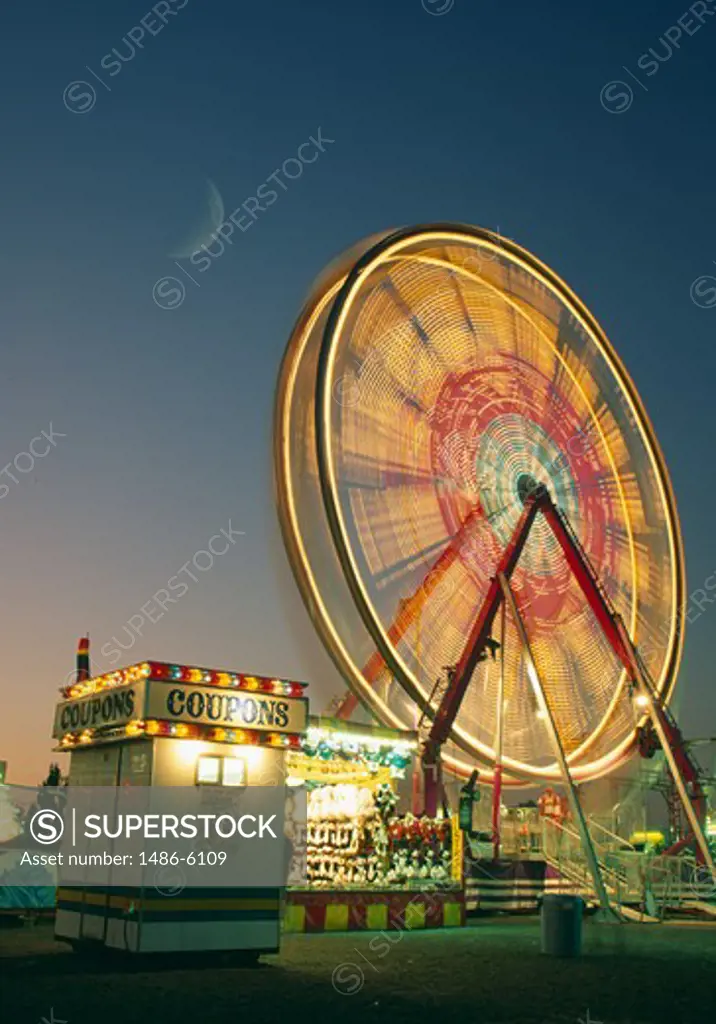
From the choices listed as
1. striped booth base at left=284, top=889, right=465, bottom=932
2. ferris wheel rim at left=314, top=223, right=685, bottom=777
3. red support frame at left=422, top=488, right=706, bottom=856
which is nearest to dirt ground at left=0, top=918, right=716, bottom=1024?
striped booth base at left=284, top=889, right=465, bottom=932

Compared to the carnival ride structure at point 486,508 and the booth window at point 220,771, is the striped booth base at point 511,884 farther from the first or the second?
the booth window at point 220,771

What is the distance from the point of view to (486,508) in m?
21.7

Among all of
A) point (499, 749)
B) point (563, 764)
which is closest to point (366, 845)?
point (563, 764)

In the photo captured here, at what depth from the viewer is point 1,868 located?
51.7 ft

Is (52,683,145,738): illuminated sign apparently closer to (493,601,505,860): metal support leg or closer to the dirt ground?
the dirt ground

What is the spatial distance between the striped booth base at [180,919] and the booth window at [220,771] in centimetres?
105

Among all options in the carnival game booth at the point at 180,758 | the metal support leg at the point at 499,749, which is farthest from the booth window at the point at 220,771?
the metal support leg at the point at 499,749

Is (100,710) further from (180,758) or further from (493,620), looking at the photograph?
(493,620)

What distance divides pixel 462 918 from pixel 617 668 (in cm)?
929

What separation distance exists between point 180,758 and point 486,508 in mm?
12351

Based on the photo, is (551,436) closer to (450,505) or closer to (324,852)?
(450,505)

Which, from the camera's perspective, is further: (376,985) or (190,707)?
(190,707)

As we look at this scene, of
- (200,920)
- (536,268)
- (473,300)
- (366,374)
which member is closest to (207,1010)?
(200,920)

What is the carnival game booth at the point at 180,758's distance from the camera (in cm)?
1000
